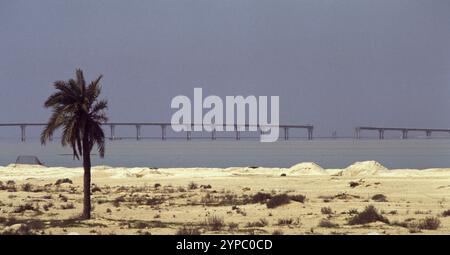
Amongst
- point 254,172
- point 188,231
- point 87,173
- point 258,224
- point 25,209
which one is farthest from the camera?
point 254,172

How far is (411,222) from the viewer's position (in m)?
26.1

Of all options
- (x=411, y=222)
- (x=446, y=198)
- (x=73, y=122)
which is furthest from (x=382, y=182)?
(x=73, y=122)

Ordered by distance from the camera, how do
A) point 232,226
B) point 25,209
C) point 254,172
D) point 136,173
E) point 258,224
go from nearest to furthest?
point 232,226, point 258,224, point 25,209, point 136,173, point 254,172

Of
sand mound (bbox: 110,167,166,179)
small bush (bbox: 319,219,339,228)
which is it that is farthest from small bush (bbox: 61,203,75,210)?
sand mound (bbox: 110,167,166,179)

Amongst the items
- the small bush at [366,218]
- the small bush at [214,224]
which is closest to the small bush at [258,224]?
the small bush at [214,224]

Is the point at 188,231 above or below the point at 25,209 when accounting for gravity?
above

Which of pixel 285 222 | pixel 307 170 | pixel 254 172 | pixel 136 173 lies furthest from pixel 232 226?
pixel 254 172

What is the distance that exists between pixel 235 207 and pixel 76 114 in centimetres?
916

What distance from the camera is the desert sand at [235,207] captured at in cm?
2477

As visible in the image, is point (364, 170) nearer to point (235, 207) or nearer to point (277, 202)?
point (277, 202)

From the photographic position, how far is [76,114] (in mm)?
27016
